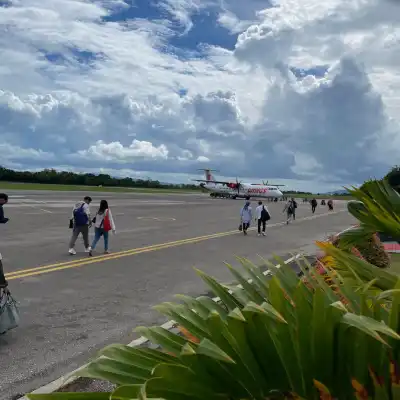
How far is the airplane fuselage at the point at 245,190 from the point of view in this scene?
82.4 m

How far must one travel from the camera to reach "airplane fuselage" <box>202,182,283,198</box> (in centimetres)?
8243

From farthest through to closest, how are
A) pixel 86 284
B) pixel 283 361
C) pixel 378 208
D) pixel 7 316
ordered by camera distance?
pixel 86 284 < pixel 7 316 < pixel 378 208 < pixel 283 361

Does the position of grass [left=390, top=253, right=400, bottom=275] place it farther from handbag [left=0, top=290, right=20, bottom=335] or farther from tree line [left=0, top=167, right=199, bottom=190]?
tree line [left=0, top=167, right=199, bottom=190]

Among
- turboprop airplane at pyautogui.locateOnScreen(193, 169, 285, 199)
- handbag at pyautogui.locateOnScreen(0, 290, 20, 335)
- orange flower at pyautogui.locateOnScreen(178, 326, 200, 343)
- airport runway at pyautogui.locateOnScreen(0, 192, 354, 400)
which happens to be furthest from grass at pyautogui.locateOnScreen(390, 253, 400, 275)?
turboprop airplane at pyautogui.locateOnScreen(193, 169, 285, 199)

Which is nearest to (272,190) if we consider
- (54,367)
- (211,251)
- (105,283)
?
(211,251)

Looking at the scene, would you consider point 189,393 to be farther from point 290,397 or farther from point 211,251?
point 211,251

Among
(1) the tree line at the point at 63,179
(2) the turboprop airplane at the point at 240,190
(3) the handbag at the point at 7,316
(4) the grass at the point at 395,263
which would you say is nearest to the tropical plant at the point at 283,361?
(3) the handbag at the point at 7,316

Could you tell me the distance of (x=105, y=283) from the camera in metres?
11.8

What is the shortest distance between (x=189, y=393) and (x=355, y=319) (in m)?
0.54

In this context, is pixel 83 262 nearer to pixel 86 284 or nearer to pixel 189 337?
pixel 86 284

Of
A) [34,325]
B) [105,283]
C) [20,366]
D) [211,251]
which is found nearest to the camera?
[20,366]

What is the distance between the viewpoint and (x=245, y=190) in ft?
285

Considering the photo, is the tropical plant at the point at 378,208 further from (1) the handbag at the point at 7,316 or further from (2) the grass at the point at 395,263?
(2) the grass at the point at 395,263

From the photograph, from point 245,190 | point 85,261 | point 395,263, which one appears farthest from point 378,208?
point 245,190
